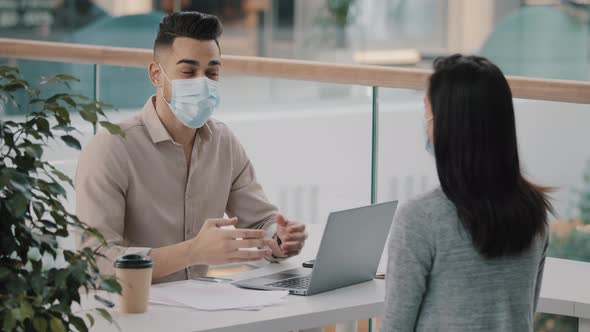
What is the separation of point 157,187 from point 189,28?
1.31 ft

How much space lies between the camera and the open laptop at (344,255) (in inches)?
81.0

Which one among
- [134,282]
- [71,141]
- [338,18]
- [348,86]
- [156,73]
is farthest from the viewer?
[338,18]

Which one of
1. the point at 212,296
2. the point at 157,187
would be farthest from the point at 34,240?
the point at 157,187

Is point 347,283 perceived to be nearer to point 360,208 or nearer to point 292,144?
point 360,208

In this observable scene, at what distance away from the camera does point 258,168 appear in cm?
391

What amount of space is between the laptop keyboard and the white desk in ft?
0.20

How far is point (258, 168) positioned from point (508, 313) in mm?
2268

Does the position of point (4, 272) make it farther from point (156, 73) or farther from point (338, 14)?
point (338, 14)

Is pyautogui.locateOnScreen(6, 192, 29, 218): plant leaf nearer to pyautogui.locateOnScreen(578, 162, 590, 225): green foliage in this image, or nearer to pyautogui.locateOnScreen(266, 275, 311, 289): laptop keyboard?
pyautogui.locateOnScreen(266, 275, 311, 289): laptop keyboard

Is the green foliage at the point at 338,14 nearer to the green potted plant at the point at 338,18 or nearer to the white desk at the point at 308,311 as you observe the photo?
the green potted plant at the point at 338,18

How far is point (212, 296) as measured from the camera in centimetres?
206

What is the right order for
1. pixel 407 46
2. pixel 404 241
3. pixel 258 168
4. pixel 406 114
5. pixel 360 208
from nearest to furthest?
pixel 404 241 → pixel 360 208 → pixel 406 114 → pixel 258 168 → pixel 407 46

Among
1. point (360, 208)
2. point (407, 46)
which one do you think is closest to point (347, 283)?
point (360, 208)

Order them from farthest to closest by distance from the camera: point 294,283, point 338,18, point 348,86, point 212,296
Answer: point 338,18 < point 348,86 < point 294,283 < point 212,296
